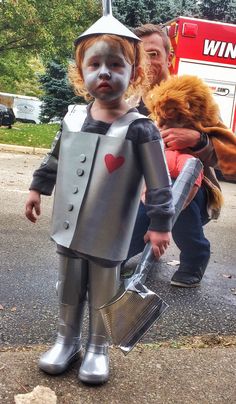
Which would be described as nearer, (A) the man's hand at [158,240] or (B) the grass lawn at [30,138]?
(A) the man's hand at [158,240]

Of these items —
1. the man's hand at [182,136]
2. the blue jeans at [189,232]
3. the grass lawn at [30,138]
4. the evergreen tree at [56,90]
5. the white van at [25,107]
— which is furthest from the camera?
the white van at [25,107]

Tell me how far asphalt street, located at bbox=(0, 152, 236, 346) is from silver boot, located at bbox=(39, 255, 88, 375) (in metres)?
0.35

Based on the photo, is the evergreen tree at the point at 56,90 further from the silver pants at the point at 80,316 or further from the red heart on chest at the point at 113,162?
the red heart on chest at the point at 113,162

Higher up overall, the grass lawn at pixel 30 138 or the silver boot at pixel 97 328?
the silver boot at pixel 97 328

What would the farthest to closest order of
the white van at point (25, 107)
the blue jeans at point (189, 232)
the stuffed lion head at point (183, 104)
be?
1. the white van at point (25, 107)
2. the blue jeans at point (189, 232)
3. the stuffed lion head at point (183, 104)

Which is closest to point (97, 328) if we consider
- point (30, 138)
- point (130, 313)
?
point (130, 313)

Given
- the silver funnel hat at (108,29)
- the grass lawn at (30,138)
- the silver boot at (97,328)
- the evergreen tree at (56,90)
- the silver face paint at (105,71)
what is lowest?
the evergreen tree at (56,90)

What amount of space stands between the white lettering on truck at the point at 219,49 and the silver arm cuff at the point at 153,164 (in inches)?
309

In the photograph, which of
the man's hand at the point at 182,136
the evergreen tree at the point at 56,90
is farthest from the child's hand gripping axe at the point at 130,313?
the evergreen tree at the point at 56,90

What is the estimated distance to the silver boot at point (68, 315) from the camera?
6.71ft

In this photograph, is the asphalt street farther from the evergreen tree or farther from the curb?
the evergreen tree

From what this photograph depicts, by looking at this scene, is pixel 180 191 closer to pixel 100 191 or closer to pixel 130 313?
pixel 100 191

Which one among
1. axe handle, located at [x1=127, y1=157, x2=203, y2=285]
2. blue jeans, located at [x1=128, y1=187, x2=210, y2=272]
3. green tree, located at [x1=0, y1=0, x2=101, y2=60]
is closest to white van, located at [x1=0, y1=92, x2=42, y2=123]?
green tree, located at [x1=0, y1=0, x2=101, y2=60]

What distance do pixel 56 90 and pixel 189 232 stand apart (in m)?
15.1
